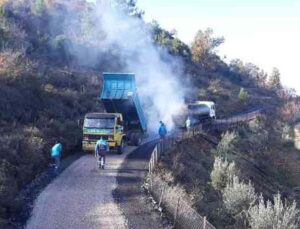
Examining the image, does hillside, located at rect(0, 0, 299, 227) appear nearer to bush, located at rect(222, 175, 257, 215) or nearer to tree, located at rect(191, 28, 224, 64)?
tree, located at rect(191, 28, 224, 64)

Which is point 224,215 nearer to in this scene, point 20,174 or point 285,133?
point 20,174

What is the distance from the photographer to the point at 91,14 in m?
62.0

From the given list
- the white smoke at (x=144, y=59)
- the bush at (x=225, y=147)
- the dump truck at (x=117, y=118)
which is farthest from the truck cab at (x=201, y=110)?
the dump truck at (x=117, y=118)

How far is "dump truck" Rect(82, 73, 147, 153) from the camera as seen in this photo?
25594 mm

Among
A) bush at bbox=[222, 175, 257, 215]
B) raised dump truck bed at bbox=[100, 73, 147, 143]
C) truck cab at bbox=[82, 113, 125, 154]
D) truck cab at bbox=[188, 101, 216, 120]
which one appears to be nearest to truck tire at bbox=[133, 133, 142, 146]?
raised dump truck bed at bbox=[100, 73, 147, 143]

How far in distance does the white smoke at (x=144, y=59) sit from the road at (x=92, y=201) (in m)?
17.3

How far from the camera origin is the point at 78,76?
42969mm

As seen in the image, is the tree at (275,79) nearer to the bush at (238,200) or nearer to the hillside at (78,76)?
the hillside at (78,76)

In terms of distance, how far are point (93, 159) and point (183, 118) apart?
21069 millimetres

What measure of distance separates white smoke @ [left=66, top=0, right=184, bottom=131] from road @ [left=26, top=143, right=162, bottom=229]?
1734 cm

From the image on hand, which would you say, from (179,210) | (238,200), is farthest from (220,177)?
(179,210)

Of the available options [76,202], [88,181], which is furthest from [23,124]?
[76,202]

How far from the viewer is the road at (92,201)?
14.9 meters

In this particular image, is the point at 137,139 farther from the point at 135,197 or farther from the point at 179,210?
the point at 179,210
